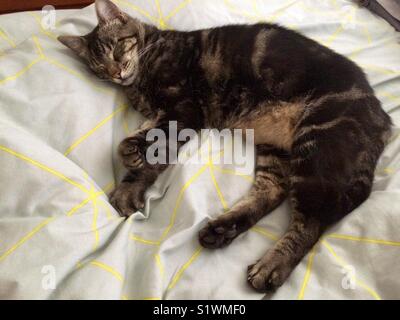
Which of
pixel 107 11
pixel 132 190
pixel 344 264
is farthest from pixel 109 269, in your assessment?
pixel 107 11

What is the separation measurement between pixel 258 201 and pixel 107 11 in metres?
0.89

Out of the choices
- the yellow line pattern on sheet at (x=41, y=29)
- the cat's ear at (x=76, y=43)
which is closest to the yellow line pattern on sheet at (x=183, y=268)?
the cat's ear at (x=76, y=43)

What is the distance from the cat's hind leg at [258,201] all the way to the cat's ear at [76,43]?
2.41 ft

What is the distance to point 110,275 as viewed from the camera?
83 centimetres

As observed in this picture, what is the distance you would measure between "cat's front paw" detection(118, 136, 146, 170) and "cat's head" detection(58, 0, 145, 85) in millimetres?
282

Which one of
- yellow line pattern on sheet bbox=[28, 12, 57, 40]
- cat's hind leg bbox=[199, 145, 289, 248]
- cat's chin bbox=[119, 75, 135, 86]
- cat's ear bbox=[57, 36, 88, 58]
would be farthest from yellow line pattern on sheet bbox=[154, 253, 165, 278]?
yellow line pattern on sheet bbox=[28, 12, 57, 40]

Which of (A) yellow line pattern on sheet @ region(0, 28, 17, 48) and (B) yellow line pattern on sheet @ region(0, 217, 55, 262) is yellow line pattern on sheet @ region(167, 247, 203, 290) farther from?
(A) yellow line pattern on sheet @ region(0, 28, 17, 48)

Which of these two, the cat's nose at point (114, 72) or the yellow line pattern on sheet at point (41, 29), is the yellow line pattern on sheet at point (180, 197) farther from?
the yellow line pattern on sheet at point (41, 29)

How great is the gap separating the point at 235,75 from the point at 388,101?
59 cm

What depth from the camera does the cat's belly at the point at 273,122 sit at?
1197 millimetres

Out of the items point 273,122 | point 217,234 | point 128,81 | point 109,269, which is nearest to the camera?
point 109,269

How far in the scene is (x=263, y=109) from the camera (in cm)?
126

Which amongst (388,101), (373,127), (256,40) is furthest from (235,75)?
(388,101)

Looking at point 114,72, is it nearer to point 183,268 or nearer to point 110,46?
point 110,46
